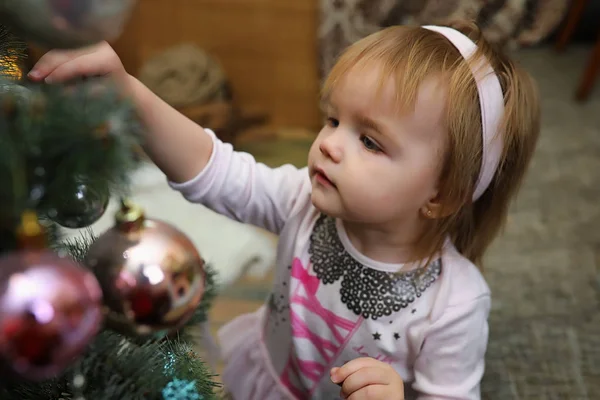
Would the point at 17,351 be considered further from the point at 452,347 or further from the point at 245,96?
the point at 245,96

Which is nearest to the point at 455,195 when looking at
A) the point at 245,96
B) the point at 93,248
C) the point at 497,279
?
the point at 93,248

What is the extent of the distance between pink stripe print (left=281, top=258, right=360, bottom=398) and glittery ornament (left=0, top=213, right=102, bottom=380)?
1.58 feet

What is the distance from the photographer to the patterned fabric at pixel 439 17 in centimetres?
117

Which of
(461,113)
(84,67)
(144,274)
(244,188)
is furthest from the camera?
(244,188)

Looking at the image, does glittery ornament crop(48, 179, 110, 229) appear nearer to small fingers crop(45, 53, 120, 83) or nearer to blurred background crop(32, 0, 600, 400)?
small fingers crop(45, 53, 120, 83)

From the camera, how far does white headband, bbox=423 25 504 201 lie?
0.71 m

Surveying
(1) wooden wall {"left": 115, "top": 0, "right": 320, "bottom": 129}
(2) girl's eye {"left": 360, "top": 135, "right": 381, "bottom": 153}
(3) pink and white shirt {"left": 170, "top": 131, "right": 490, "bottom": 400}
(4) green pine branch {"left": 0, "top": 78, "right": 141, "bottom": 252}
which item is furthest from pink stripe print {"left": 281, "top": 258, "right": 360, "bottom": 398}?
(1) wooden wall {"left": 115, "top": 0, "right": 320, "bottom": 129}

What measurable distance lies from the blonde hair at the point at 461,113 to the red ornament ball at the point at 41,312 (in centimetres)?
43

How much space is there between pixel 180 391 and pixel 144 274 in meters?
0.14

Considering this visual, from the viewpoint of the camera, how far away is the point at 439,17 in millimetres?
1461

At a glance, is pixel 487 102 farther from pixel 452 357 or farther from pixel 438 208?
pixel 452 357

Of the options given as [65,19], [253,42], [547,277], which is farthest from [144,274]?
[253,42]

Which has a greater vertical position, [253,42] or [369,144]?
[369,144]

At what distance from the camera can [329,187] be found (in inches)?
27.9
